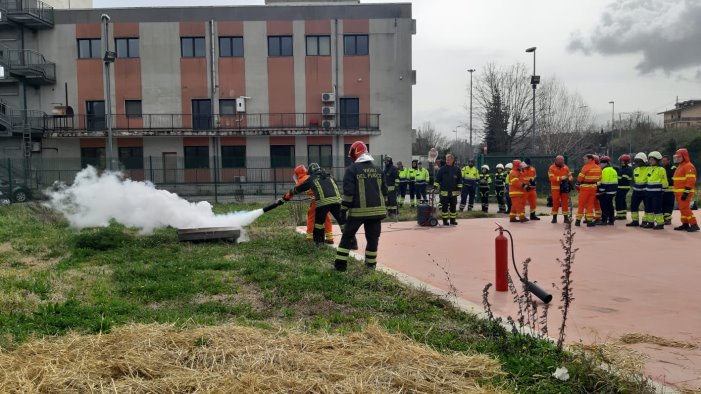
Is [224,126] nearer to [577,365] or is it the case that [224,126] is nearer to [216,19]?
[216,19]

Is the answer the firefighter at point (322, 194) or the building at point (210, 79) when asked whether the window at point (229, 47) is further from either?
the firefighter at point (322, 194)

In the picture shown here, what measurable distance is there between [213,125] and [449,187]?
2296cm

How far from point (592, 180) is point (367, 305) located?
10446 mm

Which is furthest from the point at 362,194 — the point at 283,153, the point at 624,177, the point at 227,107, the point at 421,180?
the point at 227,107

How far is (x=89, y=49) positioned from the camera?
35.4 metres

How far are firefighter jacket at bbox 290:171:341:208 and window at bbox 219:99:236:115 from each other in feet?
85.1

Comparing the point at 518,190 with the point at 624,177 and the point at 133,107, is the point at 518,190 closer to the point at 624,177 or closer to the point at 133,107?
the point at 624,177

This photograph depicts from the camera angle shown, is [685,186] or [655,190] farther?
[655,190]

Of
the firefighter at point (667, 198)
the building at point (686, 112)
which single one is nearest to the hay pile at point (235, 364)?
the firefighter at point (667, 198)

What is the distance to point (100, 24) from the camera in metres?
35.0

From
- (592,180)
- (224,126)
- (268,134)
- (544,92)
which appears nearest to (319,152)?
(268,134)

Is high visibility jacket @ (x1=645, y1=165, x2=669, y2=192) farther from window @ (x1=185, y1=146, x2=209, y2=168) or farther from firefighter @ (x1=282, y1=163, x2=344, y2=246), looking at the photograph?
window @ (x1=185, y1=146, x2=209, y2=168)

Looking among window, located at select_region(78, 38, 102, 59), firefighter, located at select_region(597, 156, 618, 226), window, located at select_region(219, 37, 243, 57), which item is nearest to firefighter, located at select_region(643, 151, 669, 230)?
firefighter, located at select_region(597, 156, 618, 226)

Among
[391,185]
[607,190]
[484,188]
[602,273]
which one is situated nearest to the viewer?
[602,273]
